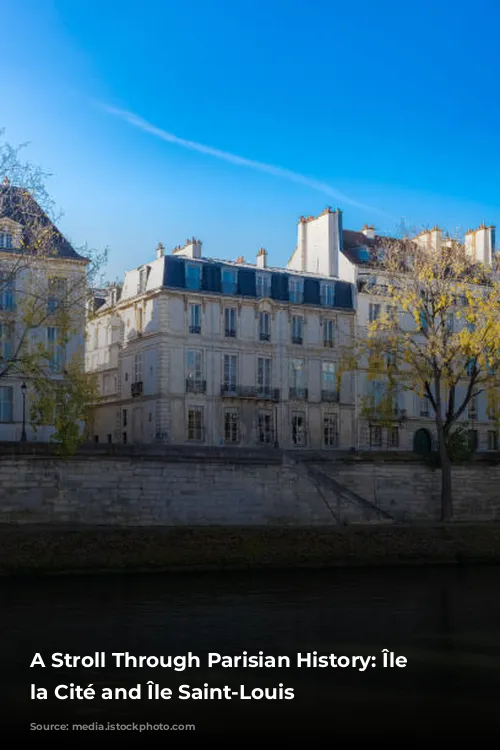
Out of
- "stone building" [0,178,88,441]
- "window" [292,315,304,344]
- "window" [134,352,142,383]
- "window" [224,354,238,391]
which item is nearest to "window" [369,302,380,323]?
"window" [292,315,304,344]

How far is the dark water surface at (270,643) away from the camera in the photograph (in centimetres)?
1230

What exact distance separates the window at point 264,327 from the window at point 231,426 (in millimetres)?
4026

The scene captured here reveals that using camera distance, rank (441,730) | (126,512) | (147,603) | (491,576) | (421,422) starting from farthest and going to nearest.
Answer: (421,422)
(126,512)
(491,576)
(147,603)
(441,730)

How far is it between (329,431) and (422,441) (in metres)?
5.70

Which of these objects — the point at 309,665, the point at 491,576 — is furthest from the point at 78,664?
the point at 491,576

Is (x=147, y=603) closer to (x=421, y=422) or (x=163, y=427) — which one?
(x=163, y=427)

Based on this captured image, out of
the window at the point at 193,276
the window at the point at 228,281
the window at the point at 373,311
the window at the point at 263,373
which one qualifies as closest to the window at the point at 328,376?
the window at the point at 263,373

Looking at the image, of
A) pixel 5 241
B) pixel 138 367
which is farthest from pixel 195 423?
pixel 5 241

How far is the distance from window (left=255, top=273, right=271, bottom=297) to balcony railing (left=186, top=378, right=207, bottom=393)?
18.2 ft

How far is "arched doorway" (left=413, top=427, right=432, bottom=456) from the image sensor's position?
50.7 metres

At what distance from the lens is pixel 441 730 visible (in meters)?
11.8

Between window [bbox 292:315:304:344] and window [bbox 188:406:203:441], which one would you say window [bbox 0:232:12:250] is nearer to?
window [bbox 188:406:203:441]

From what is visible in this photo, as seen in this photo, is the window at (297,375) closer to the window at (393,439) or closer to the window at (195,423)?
the window at (195,423)

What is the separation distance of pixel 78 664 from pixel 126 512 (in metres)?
18.7
